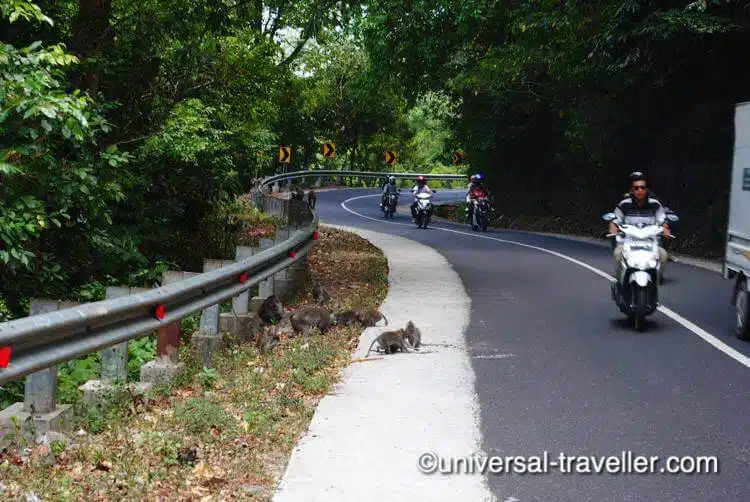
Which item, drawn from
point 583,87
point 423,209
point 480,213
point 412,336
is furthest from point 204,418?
point 423,209

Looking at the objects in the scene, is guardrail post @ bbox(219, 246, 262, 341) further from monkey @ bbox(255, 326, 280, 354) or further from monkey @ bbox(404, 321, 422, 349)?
monkey @ bbox(404, 321, 422, 349)

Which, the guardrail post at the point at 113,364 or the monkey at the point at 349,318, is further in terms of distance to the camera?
the monkey at the point at 349,318

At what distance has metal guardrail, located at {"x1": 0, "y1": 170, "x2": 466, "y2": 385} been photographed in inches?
215

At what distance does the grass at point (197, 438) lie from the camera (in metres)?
5.43

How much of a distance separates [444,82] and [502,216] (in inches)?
278

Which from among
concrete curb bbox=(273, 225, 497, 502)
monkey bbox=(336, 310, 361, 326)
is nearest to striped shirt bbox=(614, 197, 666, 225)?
concrete curb bbox=(273, 225, 497, 502)

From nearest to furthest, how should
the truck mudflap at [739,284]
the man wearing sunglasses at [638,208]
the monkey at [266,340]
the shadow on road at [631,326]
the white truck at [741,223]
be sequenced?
the monkey at [266,340] < the white truck at [741,223] < the truck mudflap at [739,284] < the shadow on road at [631,326] < the man wearing sunglasses at [638,208]

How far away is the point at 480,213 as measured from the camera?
112ft

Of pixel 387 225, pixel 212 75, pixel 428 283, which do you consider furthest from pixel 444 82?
pixel 428 283

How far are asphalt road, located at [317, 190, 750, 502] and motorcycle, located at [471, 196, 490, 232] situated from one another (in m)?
16.5

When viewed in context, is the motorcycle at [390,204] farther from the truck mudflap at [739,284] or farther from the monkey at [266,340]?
the monkey at [266,340]

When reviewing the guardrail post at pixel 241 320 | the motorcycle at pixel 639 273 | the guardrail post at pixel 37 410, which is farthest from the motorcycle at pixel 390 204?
the guardrail post at pixel 37 410

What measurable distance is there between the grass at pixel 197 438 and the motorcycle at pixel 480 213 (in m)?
24.1

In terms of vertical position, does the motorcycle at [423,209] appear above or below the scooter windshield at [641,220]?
below
